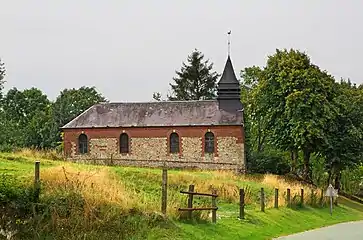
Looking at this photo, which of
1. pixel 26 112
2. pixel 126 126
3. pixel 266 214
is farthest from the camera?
pixel 26 112

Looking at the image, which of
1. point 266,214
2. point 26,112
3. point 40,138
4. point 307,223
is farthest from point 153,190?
point 26,112

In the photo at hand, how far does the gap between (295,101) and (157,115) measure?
1333 centimetres

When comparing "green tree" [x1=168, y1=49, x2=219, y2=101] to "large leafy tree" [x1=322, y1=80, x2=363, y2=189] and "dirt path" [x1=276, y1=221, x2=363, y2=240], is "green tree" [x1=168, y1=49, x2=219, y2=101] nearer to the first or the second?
"large leafy tree" [x1=322, y1=80, x2=363, y2=189]

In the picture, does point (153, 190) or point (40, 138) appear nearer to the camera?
point (153, 190)

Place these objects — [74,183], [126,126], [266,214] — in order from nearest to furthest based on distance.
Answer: [74,183] < [266,214] < [126,126]

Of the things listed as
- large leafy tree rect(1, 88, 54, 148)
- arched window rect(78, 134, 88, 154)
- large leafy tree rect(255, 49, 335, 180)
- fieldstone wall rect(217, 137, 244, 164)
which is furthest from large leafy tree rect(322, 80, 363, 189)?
large leafy tree rect(1, 88, 54, 148)

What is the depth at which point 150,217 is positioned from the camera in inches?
667

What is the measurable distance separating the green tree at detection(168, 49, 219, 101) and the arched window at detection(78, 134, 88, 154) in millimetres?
26921

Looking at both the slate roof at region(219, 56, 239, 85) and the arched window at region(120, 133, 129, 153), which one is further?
the slate roof at region(219, 56, 239, 85)

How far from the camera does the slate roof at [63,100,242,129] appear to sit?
176 feet

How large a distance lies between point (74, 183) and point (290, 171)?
42414 millimetres

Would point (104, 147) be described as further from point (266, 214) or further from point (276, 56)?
point (266, 214)

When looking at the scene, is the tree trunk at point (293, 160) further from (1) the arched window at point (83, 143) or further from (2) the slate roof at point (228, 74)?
(1) the arched window at point (83, 143)

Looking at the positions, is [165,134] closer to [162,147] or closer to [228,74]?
[162,147]
